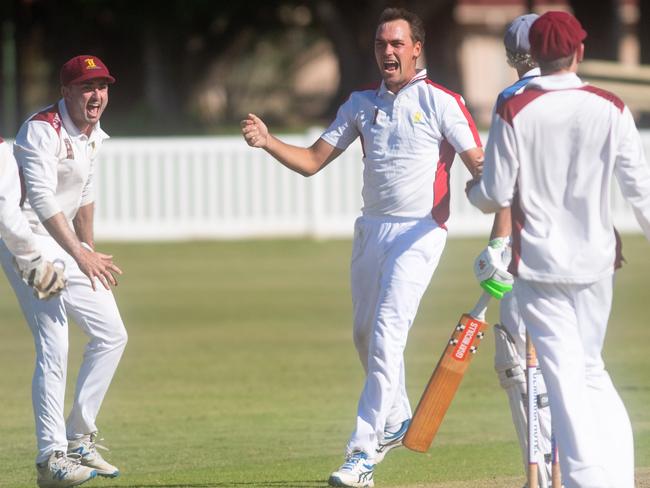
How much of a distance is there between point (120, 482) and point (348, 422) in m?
2.05

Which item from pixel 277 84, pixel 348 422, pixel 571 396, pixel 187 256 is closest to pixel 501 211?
pixel 571 396

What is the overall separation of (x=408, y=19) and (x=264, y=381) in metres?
3.77

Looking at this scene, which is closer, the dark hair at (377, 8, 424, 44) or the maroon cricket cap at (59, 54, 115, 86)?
the maroon cricket cap at (59, 54, 115, 86)

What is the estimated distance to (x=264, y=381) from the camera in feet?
34.4

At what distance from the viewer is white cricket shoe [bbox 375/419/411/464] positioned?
738cm

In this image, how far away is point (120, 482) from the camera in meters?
7.22

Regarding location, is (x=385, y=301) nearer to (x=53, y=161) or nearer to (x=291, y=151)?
(x=291, y=151)

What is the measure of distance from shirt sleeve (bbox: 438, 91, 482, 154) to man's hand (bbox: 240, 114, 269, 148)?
81 centimetres

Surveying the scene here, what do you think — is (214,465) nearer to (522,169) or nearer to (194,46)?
(522,169)

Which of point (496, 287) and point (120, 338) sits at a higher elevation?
point (496, 287)

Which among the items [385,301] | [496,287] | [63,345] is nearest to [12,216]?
[63,345]

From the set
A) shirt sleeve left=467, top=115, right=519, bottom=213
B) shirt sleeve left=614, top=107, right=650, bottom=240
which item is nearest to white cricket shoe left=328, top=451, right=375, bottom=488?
shirt sleeve left=467, top=115, right=519, bottom=213

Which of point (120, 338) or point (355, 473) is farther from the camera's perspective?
point (120, 338)

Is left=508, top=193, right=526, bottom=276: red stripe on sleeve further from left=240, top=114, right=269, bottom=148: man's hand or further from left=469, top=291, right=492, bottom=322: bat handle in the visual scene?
left=240, top=114, right=269, bottom=148: man's hand
